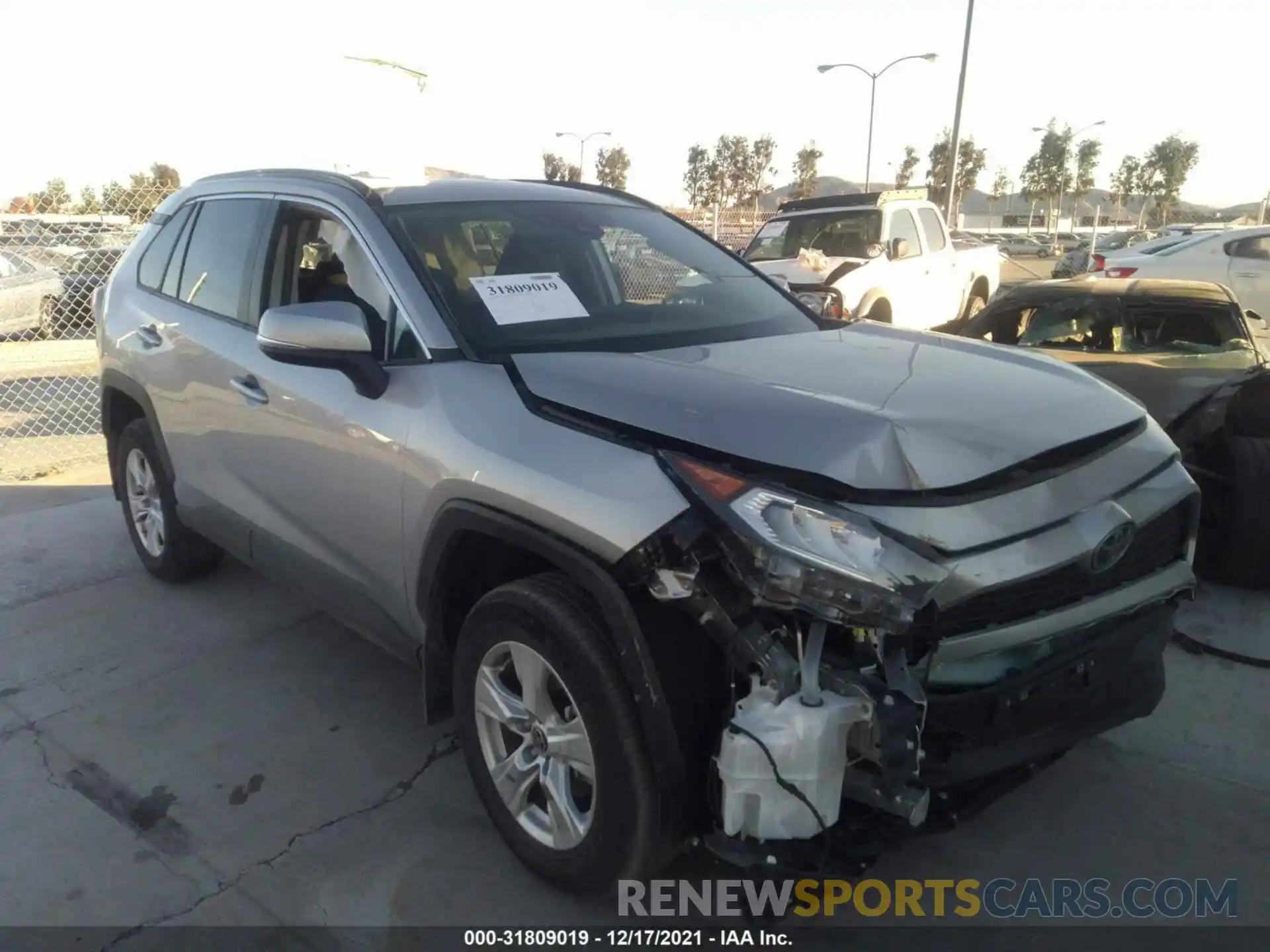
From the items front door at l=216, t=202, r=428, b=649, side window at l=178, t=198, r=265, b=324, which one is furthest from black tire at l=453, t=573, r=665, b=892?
side window at l=178, t=198, r=265, b=324

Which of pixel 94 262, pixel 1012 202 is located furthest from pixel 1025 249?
pixel 1012 202

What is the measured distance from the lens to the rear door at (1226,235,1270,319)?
11.0 m

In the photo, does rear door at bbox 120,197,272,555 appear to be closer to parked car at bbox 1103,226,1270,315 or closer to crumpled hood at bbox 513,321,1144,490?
crumpled hood at bbox 513,321,1144,490

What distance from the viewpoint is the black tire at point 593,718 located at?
85.2 inches

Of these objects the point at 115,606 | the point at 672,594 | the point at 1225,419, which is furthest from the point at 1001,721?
the point at 115,606

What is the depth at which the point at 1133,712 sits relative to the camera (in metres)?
2.59

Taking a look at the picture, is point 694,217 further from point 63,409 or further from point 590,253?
point 590,253

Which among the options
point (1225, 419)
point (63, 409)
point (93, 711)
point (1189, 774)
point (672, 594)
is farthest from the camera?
point (63, 409)

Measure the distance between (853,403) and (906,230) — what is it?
9.08 m

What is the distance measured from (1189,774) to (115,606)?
4477 mm

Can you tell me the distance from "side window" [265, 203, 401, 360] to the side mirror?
104mm

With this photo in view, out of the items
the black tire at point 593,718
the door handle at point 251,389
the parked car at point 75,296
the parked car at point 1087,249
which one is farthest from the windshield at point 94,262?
the parked car at point 1087,249

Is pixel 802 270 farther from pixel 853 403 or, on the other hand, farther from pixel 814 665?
pixel 814 665

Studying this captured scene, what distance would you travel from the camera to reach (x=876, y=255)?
10.1m
